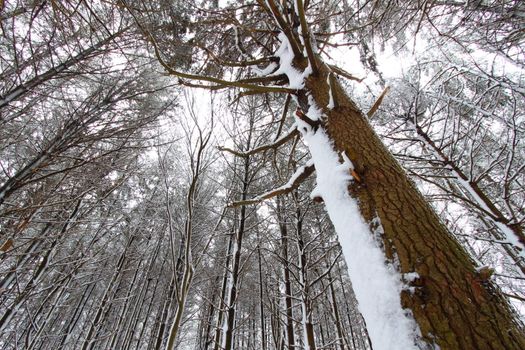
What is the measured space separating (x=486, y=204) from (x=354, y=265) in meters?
2.98

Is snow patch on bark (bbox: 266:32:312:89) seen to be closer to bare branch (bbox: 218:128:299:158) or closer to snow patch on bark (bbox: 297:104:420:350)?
bare branch (bbox: 218:128:299:158)

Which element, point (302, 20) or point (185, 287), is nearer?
point (302, 20)

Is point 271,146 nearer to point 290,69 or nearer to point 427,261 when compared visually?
point 290,69

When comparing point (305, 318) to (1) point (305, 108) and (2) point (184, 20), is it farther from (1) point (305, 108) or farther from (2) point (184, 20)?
(2) point (184, 20)

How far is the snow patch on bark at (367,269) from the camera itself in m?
0.76

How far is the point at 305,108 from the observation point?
176 centimetres

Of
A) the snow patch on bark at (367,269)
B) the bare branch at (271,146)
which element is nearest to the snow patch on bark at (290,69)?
the bare branch at (271,146)

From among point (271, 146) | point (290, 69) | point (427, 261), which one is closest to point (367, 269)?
point (427, 261)

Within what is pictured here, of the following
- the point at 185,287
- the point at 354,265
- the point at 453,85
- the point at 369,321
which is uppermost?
the point at 453,85

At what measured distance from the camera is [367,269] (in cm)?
92

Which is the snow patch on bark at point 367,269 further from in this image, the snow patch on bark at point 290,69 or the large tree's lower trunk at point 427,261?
the snow patch on bark at point 290,69

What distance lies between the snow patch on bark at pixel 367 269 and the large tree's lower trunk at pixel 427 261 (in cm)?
3

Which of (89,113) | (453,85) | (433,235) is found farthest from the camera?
(453,85)

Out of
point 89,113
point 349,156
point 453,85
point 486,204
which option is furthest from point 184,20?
point 453,85
